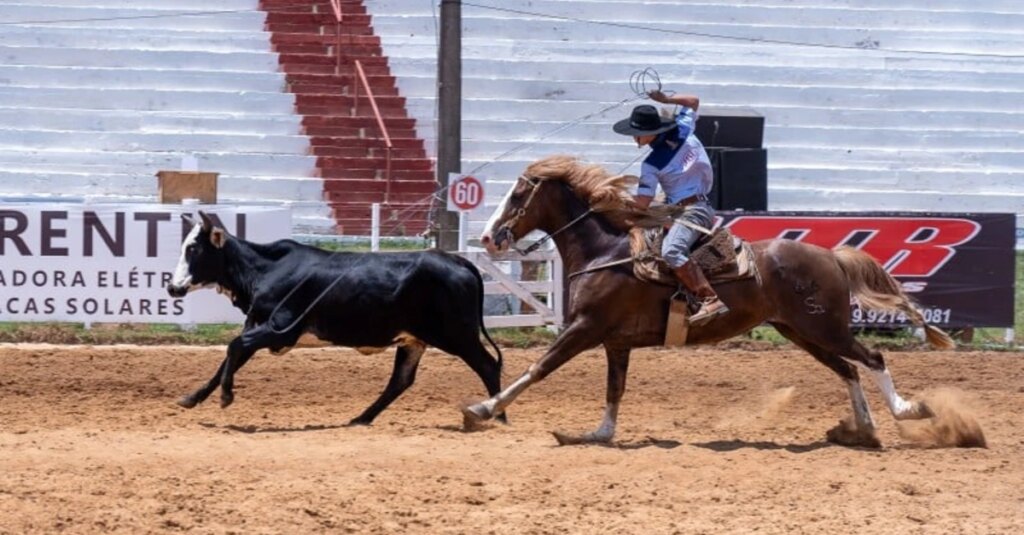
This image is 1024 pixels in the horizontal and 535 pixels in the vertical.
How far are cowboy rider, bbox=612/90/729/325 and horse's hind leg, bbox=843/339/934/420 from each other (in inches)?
38.5

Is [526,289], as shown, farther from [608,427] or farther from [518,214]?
[608,427]

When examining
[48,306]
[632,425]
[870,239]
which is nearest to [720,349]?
[870,239]

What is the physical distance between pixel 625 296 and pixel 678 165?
0.98 m

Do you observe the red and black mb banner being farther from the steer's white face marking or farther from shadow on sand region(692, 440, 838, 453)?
the steer's white face marking

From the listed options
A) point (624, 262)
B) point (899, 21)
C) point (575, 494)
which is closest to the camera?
point (575, 494)

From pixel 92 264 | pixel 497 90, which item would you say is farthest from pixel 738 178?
pixel 497 90

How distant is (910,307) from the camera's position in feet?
37.0

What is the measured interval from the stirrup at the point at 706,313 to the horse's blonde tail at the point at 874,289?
1068 millimetres

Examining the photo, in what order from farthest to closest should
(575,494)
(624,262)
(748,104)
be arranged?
1. (748,104)
2. (624,262)
3. (575,494)

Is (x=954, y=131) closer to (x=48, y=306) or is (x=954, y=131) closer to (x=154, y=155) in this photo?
(x=154, y=155)

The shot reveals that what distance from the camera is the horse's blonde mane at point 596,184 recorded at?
10.9 meters

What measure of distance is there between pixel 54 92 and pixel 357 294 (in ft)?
53.8

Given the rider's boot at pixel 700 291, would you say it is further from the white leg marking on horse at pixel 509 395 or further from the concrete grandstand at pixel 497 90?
the concrete grandstand at pixel 497 90

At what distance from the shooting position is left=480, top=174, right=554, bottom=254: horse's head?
35.8ft
